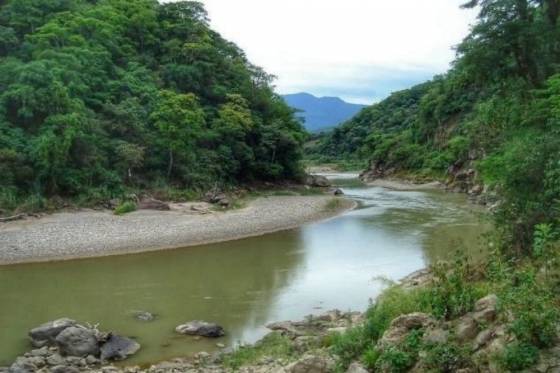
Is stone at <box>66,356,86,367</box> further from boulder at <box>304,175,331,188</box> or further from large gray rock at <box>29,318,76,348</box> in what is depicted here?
boulder at <box>304,175,331,188</box>

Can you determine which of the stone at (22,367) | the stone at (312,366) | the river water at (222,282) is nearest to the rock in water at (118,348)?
the river water at (222,282)

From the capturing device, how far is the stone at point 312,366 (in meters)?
10.3

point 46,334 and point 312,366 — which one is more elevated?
point 312,366

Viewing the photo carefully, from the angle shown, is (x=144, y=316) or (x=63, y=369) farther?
(x=144, y=316)

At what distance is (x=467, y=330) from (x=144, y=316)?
40.1ft

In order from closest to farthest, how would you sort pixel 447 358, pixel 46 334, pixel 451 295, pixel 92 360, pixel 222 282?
pixel 447 358, pixel 451 295, pixel 92 360, pixel 46 334, pixel 222 282

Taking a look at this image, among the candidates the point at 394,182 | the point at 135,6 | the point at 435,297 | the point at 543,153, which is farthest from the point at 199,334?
the point at 394,182

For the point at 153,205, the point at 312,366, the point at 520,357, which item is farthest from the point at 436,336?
the point at 153,205

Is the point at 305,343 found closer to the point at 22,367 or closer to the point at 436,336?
the point at 436,336

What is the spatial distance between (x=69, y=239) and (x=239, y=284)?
40.0 ft

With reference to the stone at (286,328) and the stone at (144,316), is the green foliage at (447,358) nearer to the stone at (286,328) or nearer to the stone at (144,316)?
the stone at (286,328)

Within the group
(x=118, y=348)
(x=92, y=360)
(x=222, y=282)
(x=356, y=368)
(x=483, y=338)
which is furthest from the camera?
(x=222, y=282)

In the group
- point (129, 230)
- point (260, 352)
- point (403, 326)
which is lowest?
point (129, 230)

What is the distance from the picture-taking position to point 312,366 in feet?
34.2
